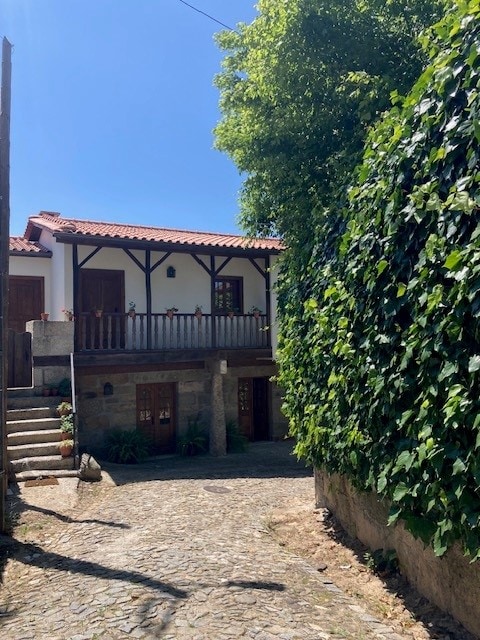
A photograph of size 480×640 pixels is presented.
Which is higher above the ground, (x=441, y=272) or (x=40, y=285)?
(x=40, y=285)

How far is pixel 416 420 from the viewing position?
309 cm

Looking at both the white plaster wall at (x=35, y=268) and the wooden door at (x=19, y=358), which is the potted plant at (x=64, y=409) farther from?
the white plaster wall at (x=35, y=268)

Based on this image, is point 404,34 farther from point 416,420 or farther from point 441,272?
Answer: point 416,420

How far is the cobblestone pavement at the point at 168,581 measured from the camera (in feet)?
10.6

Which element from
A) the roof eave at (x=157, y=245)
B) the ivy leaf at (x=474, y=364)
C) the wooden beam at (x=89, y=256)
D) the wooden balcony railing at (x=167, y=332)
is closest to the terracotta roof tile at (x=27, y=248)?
the wooden beam at (x=89, y=256)

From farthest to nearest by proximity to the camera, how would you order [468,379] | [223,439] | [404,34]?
[223,439] → [404,34] → [468,379]

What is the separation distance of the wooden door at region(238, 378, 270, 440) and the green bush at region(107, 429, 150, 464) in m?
3.06

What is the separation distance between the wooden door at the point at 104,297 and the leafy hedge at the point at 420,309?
7478 mm

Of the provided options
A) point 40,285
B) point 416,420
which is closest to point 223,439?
point 40,285

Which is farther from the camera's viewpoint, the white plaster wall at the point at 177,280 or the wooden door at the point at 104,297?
the white plaster wall at the point at 177,280

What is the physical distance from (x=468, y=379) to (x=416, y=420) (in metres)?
0.52

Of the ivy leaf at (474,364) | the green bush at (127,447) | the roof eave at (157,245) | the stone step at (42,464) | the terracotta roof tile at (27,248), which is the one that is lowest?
the green bush at (127,447)

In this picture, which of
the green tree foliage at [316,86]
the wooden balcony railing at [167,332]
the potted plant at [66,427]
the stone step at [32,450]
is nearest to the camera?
the green tree foliage at [316,86]

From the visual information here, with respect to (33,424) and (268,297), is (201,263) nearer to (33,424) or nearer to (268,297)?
(268,297)
